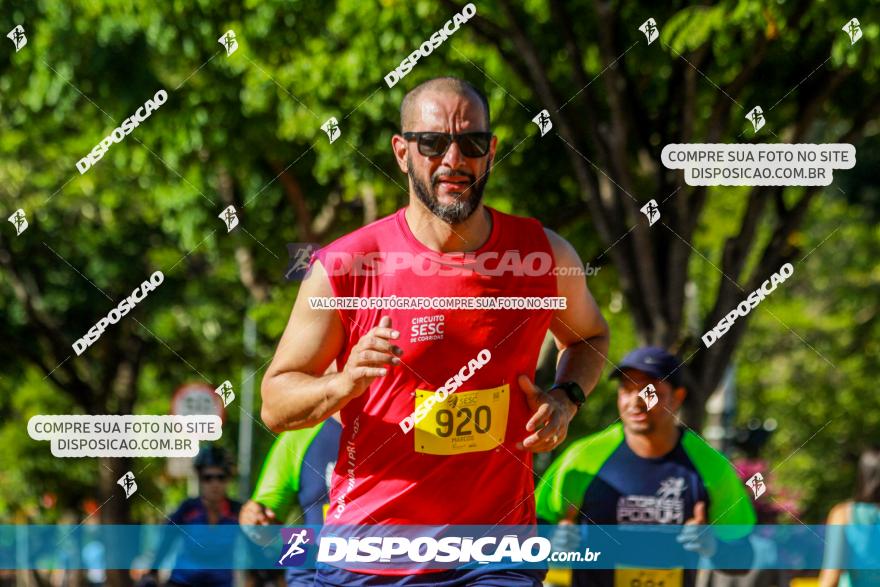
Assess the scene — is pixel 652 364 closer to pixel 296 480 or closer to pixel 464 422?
pixel 296 480

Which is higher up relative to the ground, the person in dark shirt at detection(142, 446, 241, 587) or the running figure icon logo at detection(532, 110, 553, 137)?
the running figure icon logo at detection(532, 110, 553, 137)

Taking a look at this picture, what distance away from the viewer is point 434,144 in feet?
16.3

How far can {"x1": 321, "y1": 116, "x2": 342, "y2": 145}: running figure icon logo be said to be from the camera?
9430 mm

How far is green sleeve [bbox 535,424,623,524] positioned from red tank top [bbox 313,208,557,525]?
6.34 feet

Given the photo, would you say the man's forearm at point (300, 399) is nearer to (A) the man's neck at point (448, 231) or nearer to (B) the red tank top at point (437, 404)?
(B) the red tank top at point (437, 404)

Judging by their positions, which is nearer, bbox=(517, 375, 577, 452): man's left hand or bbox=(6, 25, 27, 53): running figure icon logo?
bbox=(517, 375, 577, 452): man's left hand

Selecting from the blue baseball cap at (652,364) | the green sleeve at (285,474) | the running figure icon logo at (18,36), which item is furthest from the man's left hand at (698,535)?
the running figure icon logo at (18,36)

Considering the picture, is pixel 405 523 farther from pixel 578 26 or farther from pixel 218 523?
pixel 578 26

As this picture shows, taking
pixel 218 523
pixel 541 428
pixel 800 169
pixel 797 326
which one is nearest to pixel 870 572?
pixel 800 169

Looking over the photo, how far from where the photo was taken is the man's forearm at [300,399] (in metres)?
4.59

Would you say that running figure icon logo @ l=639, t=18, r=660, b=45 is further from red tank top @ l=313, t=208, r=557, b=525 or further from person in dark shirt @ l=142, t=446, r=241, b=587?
red tank top @ l=313, t=208, r=557, b=525

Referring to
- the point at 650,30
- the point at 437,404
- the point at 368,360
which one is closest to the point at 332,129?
the point at 650,30

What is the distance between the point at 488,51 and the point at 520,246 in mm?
5836

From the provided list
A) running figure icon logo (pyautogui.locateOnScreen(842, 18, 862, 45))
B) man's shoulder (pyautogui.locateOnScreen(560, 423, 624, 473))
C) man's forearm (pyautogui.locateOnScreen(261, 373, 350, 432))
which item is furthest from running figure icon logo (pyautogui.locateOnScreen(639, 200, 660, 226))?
man's forearm (pyautogui.locateOnScreen(261, 373, 350, 432))
